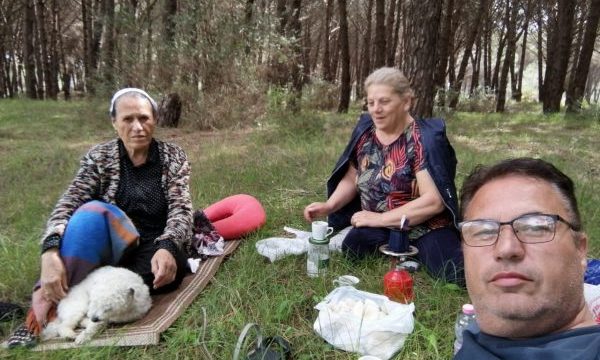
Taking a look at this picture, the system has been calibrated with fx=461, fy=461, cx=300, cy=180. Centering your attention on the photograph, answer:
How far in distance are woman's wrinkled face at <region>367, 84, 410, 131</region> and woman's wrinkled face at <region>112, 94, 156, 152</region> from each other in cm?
145

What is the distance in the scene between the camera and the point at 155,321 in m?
2.51

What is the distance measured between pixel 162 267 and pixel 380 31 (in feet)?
34.8

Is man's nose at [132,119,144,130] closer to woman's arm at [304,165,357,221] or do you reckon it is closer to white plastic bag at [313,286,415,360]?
woman's arm at [304,165,357,221]

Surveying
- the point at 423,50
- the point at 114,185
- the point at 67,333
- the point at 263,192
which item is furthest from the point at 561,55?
the point at 67,333

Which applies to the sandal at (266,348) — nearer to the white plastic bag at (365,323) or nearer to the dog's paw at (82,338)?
the white plastic bag at (365,323)

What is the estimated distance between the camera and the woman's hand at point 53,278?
7.88 ft

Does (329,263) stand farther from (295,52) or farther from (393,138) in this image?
(295,52)

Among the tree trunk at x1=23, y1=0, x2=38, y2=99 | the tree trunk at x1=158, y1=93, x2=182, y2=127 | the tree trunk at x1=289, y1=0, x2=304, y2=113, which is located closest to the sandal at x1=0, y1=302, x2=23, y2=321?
the tree trunk at x1=158, y1=93, x2=182, y2=127

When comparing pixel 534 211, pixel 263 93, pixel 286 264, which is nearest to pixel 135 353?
pixel 286 264

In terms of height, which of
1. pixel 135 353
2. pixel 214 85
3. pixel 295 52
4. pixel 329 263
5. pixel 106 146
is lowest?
pixel 135 353

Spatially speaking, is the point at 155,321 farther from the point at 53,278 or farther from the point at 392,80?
the point at 392,80

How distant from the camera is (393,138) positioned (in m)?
3.13

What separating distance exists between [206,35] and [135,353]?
285 inches

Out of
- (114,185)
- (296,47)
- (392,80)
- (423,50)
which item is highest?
(296,47)
